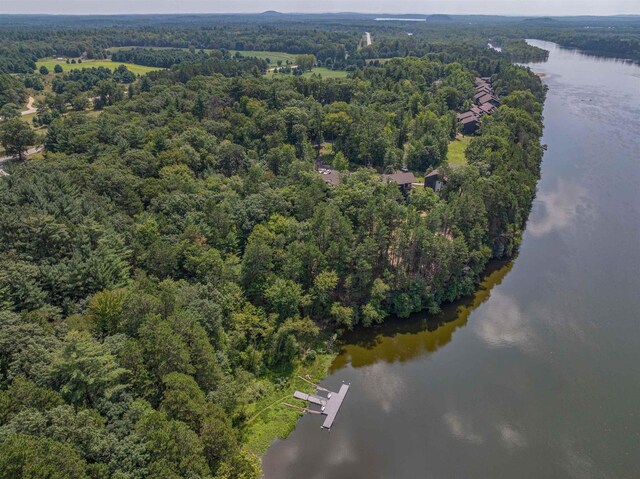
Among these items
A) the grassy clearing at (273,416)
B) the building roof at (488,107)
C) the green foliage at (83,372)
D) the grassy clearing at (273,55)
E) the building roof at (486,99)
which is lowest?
the grassy clearing at (273,416)

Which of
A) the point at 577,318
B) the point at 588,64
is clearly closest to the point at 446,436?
the point at 577,318

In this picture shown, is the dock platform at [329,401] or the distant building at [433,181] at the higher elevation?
the distant building at [433,181]

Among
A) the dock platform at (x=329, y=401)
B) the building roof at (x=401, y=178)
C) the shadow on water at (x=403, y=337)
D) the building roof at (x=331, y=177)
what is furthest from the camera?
the building roof at (x=401, y=178)

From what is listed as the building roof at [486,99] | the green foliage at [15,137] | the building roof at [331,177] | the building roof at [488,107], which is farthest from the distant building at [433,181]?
the green foliage at [15,137]

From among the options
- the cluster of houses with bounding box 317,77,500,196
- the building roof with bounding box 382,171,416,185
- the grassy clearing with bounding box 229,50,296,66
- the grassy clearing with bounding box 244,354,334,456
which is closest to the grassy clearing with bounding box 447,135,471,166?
the cluster of houses with bounding box 317,77,500,196

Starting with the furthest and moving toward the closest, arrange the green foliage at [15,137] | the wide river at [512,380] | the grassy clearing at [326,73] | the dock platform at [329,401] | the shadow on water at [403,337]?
the grassy clearing at [326,73], the green foliage at [15,137], the shadow on water at [403,337], the dock platform at [329,401], the wide river at [512,380]

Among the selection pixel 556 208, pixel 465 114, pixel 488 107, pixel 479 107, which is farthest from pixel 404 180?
pixel 488 107

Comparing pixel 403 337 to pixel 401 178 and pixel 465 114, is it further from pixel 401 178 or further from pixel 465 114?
pixel 465 114

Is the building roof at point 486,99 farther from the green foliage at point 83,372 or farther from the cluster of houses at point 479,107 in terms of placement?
the green foliage at point 83,372
